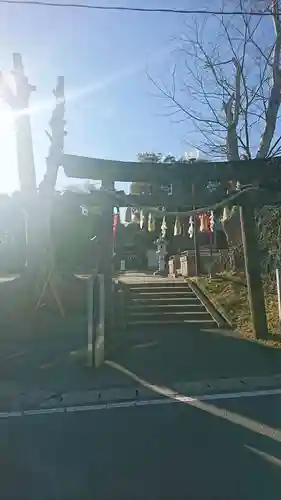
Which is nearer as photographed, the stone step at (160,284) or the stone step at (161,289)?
the stone step at (161,289)

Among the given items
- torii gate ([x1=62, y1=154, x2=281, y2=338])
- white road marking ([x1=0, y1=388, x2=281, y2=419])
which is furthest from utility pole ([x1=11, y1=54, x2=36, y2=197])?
white road marking ([x1=0, y1=388, x2=281, y2=419])

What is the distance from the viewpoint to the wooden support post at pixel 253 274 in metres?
10.6

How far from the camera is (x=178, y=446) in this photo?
4.82 meters

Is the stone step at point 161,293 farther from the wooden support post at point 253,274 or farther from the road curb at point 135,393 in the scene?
the road curb at point 135,393

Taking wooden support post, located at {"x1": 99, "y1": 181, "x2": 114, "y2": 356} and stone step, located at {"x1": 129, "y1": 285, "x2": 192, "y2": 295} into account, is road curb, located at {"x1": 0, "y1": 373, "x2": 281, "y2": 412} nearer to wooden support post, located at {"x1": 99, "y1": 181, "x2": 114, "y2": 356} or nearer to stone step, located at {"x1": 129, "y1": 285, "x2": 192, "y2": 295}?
wooden support post, located at {"x1": 99, "y1": 181, "x2": 114, "y2": 356}

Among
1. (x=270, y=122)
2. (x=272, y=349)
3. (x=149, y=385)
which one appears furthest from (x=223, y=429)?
(x=270, y=122)

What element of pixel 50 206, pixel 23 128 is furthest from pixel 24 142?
pixel 50 206

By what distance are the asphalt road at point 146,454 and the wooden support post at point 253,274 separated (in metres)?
4.37

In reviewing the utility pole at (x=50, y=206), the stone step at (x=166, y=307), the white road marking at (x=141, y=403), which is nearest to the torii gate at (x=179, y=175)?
the utility pole at (x=50, y=206)

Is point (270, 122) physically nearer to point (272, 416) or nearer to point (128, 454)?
point (272, 416)

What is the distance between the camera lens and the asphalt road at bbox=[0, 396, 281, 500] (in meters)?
3.88

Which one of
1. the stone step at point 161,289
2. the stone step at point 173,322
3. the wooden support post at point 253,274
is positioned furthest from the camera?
the stone step at point 161,289

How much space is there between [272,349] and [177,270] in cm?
1017

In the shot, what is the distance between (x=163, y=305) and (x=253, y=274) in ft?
12.1
